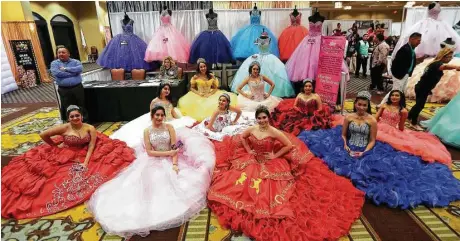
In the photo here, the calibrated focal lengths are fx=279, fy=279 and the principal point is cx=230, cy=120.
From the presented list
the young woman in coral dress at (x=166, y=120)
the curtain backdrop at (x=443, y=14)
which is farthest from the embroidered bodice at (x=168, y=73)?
the curtain backdrop at (x=443, y=14)

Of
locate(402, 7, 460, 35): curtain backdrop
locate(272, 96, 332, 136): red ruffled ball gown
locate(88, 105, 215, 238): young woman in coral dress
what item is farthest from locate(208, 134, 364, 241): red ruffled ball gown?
locate(402, 7, 460, 35): curtain backdrop

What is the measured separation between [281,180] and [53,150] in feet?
8.74

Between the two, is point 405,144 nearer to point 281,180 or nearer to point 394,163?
point 394,163

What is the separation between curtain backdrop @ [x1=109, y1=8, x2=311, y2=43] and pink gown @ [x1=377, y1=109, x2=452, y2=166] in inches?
186

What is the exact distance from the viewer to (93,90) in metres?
5.73

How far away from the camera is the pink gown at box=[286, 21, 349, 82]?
20.1ft

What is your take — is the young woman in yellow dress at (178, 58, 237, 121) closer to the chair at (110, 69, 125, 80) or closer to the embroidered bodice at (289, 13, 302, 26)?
the chair at (110, 69, 125, 80)

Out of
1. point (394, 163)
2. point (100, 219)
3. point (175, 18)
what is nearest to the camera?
point (100, 219)

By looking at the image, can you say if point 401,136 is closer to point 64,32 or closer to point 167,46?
point 167,46

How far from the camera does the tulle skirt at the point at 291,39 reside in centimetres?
722

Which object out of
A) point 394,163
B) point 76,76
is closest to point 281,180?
point 394,163

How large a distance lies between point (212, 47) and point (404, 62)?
415 centimetres

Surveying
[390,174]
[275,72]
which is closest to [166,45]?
[275,72]

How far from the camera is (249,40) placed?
23.1 feet
